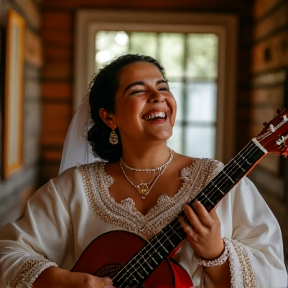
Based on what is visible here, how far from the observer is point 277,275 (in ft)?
4.94

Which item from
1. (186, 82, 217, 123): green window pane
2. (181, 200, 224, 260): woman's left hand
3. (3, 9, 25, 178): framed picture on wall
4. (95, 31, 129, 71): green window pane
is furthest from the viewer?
(186, 82, 217, 123): green window pane

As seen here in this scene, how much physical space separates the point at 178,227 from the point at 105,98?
0.56 m

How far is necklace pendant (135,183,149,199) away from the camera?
5.49 ft

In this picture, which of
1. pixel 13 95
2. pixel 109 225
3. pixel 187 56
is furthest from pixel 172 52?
pixel 109 225

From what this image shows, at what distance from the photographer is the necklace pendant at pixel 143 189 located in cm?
167

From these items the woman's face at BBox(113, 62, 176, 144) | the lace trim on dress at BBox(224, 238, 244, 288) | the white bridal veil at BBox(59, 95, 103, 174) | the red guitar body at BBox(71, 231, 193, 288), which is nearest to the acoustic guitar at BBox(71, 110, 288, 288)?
the red guitar body at BBox(71, 231, 193, 288)

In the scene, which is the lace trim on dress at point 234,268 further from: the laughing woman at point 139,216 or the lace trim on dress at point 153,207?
the lace trim on dress at point 153,207

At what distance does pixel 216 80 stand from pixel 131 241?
3857mm

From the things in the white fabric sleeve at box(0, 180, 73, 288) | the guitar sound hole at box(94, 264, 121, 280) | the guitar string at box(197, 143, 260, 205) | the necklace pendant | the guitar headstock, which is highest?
the guitar headstock

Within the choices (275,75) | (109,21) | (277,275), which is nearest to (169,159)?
(277,275)

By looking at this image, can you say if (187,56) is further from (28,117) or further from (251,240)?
(251,240)

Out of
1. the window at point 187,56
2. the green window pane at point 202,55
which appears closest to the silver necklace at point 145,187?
the window at point 187,56

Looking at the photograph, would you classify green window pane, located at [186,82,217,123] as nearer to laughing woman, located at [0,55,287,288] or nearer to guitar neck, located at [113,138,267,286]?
laughing woman, located at [0,55,287,288]

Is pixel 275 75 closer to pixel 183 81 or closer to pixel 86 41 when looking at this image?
pixel 183 81
